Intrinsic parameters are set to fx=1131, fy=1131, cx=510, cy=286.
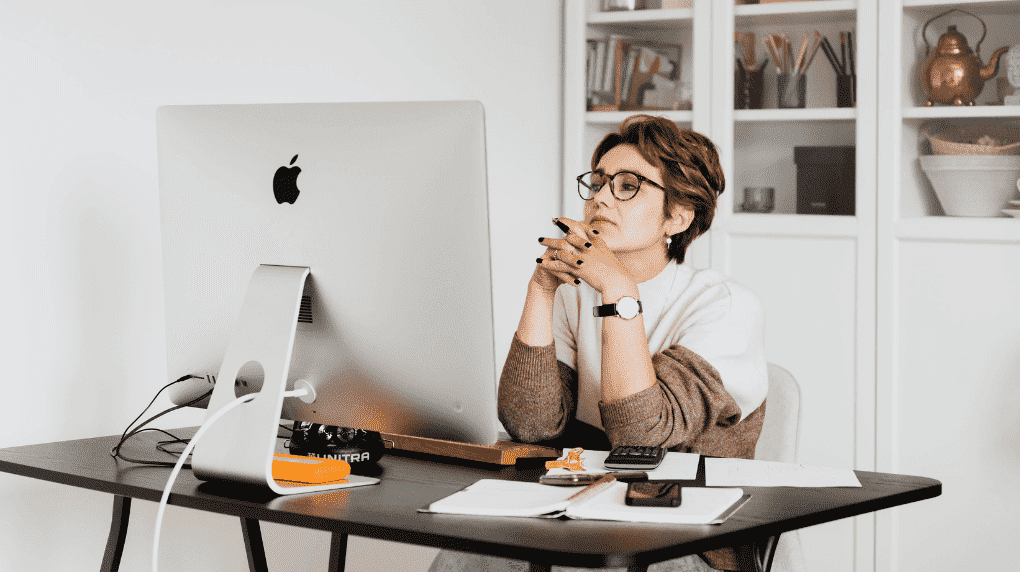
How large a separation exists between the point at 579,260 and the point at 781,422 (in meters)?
0.50

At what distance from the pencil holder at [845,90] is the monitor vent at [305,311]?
2.08 metres

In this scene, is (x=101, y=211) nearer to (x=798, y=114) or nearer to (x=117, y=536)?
(x=117, y=536)

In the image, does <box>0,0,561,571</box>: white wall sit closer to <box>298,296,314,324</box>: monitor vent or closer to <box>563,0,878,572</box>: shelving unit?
<box>298,296,314,324</box>: monitor vent

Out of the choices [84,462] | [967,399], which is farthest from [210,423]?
[967,399]

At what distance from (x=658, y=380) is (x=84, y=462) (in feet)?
2.70

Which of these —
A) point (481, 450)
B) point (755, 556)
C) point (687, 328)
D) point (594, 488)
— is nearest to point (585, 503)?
point (594, 488)

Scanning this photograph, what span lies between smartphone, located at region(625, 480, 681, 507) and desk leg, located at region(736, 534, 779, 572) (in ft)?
0.43

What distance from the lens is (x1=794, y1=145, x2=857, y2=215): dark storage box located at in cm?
305

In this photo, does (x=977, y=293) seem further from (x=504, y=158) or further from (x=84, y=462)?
(x=84, y=462)

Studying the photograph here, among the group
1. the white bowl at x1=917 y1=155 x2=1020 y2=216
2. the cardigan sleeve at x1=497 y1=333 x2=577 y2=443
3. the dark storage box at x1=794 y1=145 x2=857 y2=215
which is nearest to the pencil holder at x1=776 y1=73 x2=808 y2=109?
the dark storage box at x1=794 y1=145 x2=857 y2=215

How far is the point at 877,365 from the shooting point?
9.77ft

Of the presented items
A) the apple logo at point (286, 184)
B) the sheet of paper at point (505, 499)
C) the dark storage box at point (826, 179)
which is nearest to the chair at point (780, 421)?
the sheet of paper at point (505, 499)

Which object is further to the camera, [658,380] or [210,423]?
[658,380]

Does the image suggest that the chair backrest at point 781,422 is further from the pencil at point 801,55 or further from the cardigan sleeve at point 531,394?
the pencil at point 801,55
